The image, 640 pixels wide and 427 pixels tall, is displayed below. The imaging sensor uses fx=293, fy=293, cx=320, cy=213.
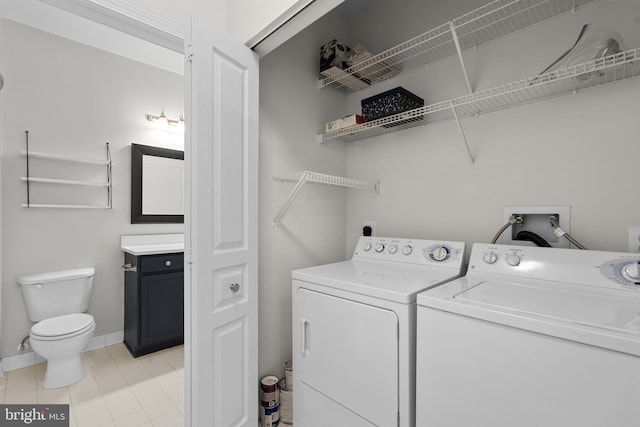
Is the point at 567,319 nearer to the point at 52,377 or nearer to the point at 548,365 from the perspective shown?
the point at 548,365

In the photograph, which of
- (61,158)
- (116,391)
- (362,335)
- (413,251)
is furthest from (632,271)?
(61,158)

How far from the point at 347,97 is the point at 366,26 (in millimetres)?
541

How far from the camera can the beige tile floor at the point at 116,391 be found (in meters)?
1.93

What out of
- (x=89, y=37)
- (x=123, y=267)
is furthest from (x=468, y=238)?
(x=89, y=37)

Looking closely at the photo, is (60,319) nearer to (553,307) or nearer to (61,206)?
(61,206)

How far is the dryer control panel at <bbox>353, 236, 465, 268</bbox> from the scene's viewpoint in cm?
161

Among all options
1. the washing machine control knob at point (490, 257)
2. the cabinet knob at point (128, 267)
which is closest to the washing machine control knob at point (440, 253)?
the washing machine control knob at point (490, 257)

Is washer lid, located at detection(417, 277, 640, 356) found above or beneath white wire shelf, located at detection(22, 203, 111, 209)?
beneath

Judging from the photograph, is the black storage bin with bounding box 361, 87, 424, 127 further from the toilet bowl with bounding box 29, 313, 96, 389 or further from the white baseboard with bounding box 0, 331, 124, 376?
the white baseboard with bounding box 0, 331, 124, 376

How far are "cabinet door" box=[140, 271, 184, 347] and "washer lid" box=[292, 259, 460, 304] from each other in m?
1.80

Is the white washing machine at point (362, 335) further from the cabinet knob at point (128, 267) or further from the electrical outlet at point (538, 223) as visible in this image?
the cabinet knob at point (128, 267)

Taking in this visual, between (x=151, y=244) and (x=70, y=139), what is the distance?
4.02 ft

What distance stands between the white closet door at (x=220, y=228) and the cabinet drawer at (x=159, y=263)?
1.62 metres
